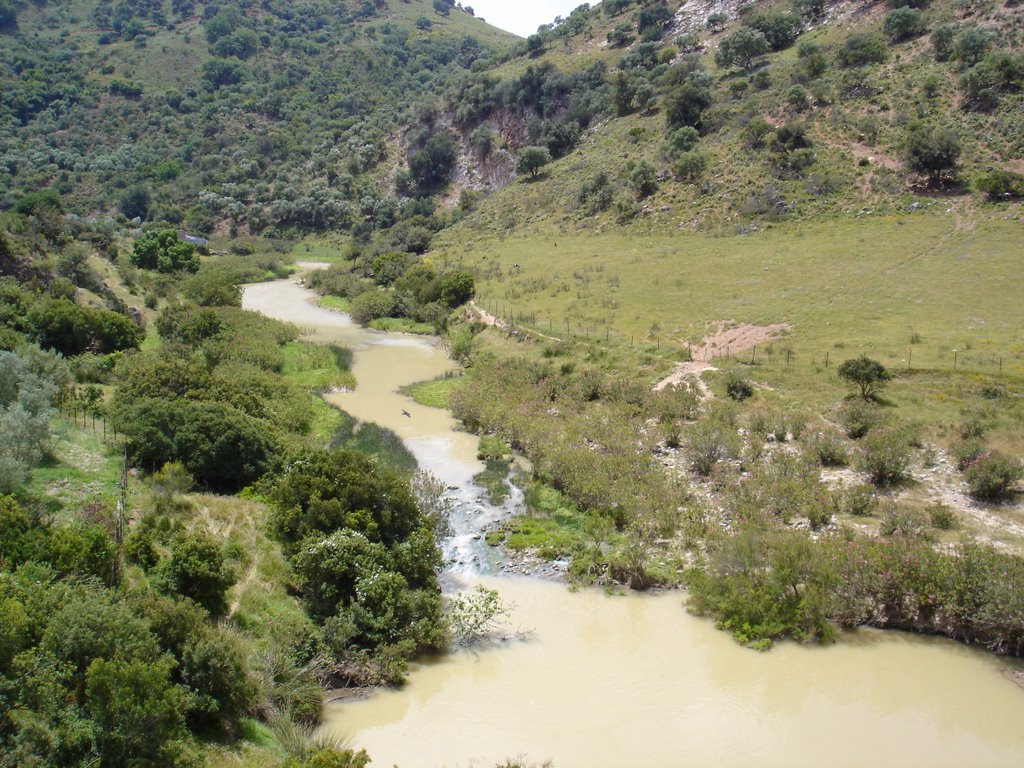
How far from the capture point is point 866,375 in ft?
93.4

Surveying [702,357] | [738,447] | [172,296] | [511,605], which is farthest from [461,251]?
[511,605]

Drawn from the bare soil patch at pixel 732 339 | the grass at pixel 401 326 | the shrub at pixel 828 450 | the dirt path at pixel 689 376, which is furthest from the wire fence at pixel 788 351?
the grass at pixel 401 326

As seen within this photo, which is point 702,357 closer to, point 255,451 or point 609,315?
point 609,315

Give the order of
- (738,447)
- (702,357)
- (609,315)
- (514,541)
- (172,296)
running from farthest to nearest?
1. (172,296)
2. (609,315)
3. (702,357)
4. (738,447)
5. (514,541)

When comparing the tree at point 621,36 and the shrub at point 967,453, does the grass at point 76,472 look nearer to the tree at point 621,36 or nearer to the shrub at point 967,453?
the shrub at point 967,453

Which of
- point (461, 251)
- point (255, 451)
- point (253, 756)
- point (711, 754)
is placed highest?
point (461, 251)

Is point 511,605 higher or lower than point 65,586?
lower

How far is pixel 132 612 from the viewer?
1311 centimetres

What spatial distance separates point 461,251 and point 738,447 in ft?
163

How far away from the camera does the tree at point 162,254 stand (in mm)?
66500

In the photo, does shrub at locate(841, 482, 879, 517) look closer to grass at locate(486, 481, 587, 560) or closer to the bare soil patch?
grass at locate(486, 481, 587, 560)

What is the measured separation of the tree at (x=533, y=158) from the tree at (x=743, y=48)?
22256 millimetres

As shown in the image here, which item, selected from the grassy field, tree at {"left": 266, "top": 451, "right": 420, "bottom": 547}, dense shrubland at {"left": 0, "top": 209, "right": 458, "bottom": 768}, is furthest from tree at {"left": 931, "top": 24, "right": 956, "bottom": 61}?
tree at {"left": 266, "top": 451, "right": 420, "bottom": 547}

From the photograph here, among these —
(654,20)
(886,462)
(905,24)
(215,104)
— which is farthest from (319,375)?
(215,104)
